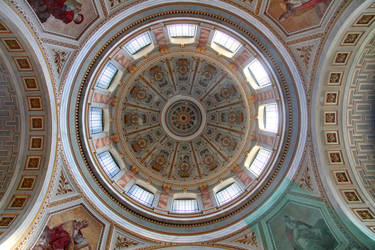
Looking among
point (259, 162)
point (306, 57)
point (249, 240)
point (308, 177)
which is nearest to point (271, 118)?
point (259, 162)

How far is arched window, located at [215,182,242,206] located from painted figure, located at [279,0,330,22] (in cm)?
1169

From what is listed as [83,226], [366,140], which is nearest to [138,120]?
[83,226]

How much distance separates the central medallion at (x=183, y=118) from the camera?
24.0 metres

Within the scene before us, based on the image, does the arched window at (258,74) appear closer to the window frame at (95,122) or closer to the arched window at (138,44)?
the arched window at (138,44)

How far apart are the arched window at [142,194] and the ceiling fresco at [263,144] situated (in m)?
0.65

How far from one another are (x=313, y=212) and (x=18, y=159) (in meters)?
17.0

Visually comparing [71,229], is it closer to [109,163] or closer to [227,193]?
[109,163]

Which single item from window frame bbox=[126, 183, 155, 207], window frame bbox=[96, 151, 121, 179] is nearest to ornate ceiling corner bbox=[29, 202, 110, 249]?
window frame bbox=[126, 183, 155, 207]

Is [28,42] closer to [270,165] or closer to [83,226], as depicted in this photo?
[83,226]

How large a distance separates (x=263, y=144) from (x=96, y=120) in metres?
12.4

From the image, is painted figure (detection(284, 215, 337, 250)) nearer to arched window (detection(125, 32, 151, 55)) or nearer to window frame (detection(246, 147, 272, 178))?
window frame (detection(246, 147, 272, 178))

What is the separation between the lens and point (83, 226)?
50.9 ft

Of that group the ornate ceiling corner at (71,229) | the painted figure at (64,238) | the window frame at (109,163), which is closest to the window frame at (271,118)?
the window frame at (109,163)

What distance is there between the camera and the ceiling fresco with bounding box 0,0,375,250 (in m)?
13.0
